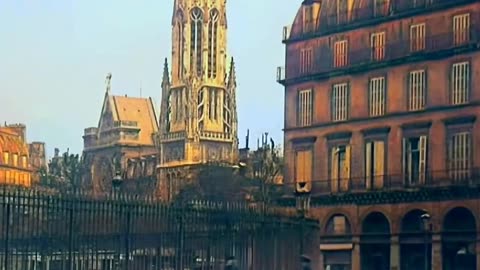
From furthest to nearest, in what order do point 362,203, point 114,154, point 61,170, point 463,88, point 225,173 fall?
point 114,154 → point 61,170 → point 225,173 → point 362,203 → point 463,88

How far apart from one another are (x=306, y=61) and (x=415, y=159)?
11.6 metres

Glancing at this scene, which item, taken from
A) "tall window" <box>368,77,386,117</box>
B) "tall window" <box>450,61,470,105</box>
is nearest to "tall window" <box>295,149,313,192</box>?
"tall window" <box>368,77,386,117</box>

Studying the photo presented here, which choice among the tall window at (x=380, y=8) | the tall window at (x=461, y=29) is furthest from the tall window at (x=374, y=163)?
the tall window at (x=461, y=29)

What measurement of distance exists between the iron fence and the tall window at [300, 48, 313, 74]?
119ft

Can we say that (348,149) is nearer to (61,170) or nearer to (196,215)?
(196,215)

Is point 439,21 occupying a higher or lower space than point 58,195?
higher

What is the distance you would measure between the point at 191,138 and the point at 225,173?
41.6 meters

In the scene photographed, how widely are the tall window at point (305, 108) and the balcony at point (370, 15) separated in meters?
3.60

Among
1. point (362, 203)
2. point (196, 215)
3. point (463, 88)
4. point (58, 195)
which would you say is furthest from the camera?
point (362, 203)

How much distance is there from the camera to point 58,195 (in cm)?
3253

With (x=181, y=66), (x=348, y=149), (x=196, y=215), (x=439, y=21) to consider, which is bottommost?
(x=196, y=215)

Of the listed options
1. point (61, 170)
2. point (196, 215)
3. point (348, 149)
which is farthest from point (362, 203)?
point (61, 170)

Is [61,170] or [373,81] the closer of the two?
[373,81]

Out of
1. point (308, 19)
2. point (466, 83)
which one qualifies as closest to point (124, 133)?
point (308, 19)
